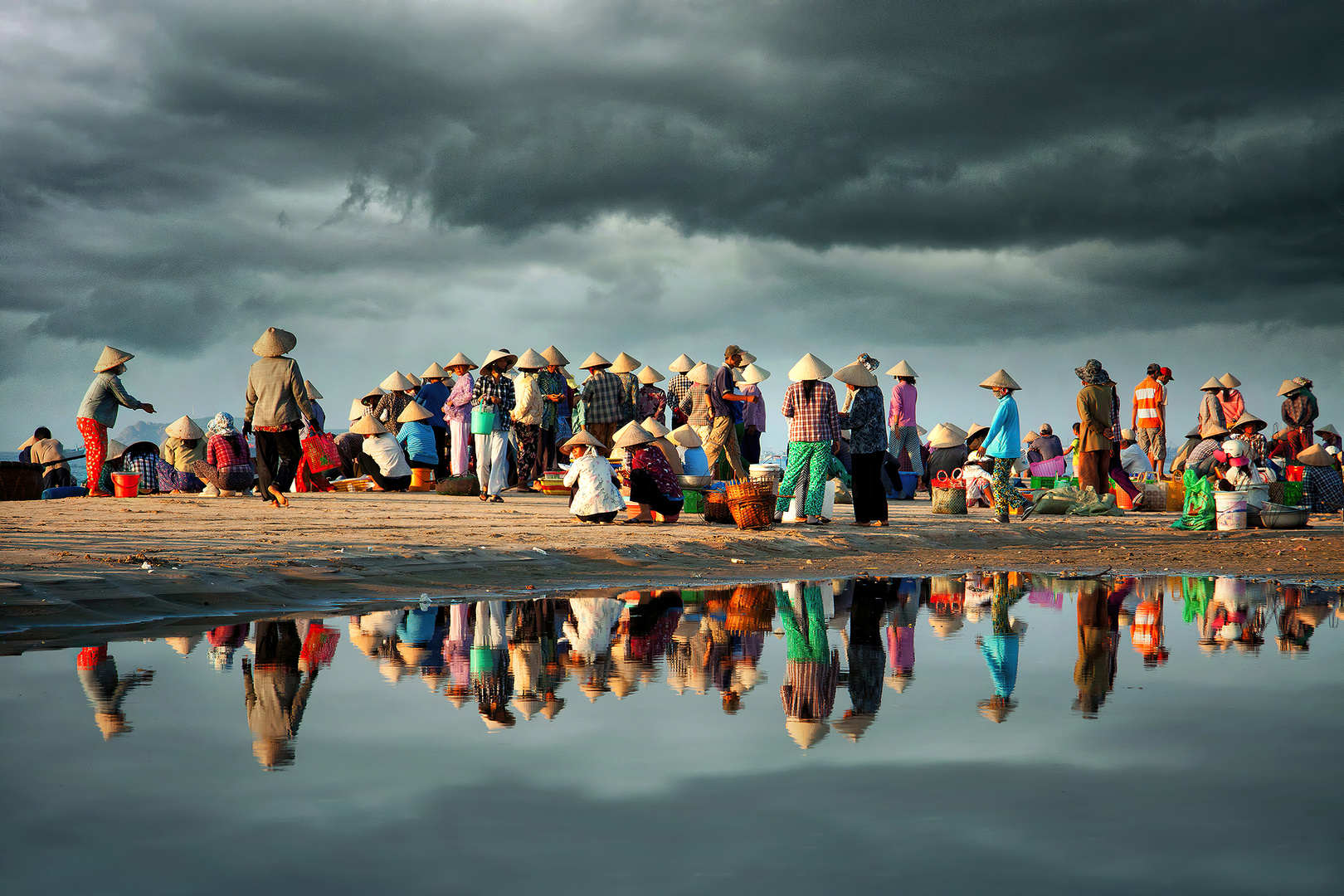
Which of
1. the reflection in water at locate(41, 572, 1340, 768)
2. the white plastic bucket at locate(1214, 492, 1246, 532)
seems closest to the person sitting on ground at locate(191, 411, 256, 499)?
the reflection in water at locate(41, 572, 1340, 768)

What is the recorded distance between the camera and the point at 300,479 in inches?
680

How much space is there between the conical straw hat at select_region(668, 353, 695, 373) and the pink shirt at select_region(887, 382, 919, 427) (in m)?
3.51

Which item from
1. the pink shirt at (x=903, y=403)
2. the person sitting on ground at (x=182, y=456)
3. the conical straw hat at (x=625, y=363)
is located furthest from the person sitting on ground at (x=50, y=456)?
the pink shirt at (x=903, y=403)

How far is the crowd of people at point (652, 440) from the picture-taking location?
541 inches

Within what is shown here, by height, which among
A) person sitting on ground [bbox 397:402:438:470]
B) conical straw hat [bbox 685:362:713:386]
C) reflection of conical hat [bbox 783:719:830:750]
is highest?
conical straw hat [bbox 685:362:713:386]

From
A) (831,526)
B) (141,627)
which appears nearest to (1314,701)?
(141,627)

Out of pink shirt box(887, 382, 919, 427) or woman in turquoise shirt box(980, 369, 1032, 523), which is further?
pink shirt box(887, 382, 919, 427)

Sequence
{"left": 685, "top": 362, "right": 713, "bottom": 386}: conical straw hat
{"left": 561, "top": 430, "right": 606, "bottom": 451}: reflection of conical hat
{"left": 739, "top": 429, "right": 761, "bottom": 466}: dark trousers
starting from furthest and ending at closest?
{"left": 739, "top": 429, "right": 761, "bottom": 466}: dark trousers → {"left": 685, "top": 362, "right": 713, "bottom": 386}: conical straw hat → {"left": 561, "top": 430, "right": 606, "bottom": 451}: reflection of conical hat

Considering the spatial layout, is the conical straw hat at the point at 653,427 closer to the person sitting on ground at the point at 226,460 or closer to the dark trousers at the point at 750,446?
the dark trousers at the point at 750,446

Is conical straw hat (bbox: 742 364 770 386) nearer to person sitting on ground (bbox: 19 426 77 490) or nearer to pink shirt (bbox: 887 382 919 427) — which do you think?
pink shirt (bbox: 887 382 919 427)

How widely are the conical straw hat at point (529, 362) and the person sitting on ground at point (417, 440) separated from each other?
1.96 m

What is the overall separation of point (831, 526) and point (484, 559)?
5.18m

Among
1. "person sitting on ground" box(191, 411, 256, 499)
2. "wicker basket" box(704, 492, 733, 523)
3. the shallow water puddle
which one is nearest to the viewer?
the shallow water puddle

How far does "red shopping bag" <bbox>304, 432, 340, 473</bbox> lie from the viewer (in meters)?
16.3
